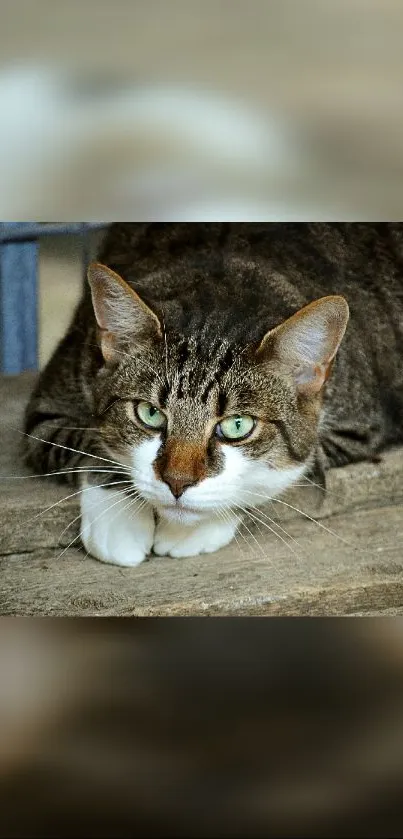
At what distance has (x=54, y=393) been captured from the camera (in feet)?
5.31

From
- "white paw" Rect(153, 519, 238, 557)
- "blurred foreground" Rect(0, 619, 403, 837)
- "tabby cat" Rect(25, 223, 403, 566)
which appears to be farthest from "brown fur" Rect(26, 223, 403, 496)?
"blurred foreground" Rect(0, 619, 403, 837)

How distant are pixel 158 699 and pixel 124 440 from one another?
1.33ft

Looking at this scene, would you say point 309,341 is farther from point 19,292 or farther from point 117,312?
point 19,292

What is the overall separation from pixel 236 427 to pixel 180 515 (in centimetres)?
16

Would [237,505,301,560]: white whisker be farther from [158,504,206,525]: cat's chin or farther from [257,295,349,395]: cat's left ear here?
[257,295,349,395]: cat's left ear

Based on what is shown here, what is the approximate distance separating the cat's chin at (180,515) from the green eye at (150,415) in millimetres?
131

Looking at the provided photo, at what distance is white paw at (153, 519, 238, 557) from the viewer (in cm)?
157

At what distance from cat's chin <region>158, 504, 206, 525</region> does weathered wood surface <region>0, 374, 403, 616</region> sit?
99 millimetres

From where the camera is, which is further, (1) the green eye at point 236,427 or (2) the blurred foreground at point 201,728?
(1) the green eye at point 236,427

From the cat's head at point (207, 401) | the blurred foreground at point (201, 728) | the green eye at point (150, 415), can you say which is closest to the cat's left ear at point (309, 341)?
the cat's head at point (207, 401)

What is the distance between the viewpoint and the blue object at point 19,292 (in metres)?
1.60
